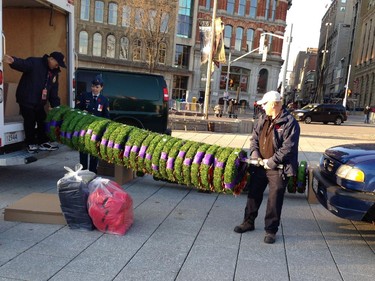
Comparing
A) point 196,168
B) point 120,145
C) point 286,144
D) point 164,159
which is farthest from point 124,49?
point 286,144

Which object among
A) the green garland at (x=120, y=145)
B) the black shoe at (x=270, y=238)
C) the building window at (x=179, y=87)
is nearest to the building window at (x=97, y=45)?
the building window at (x=179, y=87)

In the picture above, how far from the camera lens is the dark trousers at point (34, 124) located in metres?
6.07

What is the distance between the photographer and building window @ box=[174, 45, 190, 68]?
156 feet

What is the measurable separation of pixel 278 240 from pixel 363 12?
306 ft

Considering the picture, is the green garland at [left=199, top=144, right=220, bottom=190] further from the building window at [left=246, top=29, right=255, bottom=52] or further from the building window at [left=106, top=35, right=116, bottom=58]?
the building window at [left=246, top=29, right=255, bottom=52]

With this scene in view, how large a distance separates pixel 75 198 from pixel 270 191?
2.31 m

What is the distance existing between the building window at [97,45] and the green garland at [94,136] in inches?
1657

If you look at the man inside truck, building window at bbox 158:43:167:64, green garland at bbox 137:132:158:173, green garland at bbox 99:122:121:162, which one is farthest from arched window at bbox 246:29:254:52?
→ green garland at bbox 137:132:158:173

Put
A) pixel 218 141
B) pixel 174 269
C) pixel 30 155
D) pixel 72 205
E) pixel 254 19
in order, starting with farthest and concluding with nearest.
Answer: pixel 254 19 < pixel 218 141 < pixel 30 155 < pixel 72 205 < pixel 174 269

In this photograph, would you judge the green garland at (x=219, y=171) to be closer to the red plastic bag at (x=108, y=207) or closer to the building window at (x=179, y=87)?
the red plastic bag at (x=108, y=207)

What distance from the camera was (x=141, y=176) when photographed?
296 inches

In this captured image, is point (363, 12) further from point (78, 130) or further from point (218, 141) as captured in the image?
point (78, 130)

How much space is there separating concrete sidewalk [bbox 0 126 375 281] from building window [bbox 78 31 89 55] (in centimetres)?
4207

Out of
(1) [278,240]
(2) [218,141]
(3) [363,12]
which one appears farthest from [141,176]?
(3) [363,12]
